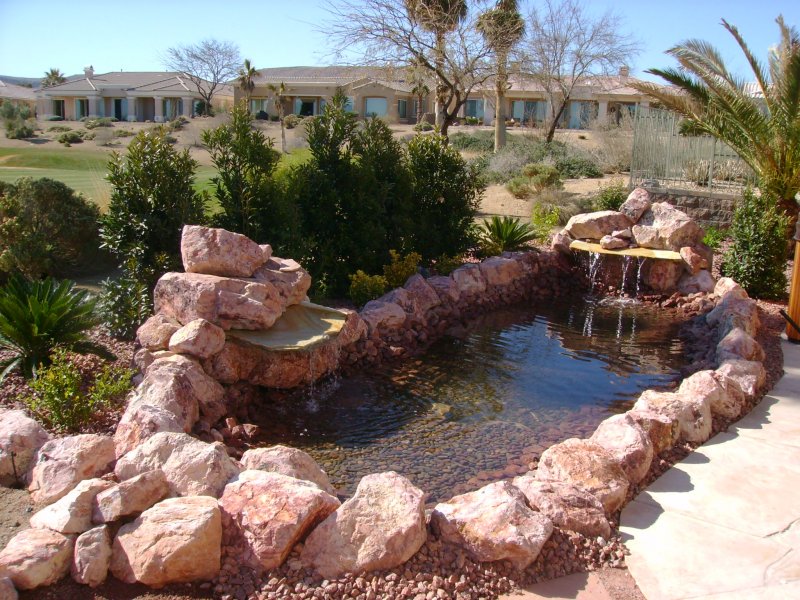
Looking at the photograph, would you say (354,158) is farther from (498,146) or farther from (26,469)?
(498,146)

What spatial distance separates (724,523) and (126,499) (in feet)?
11.3

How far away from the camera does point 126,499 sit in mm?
3719

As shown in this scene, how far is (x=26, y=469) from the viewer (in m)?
4.59

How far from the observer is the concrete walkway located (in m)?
3.79

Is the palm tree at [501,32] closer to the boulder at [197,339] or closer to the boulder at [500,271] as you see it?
the boulder at [500,271]

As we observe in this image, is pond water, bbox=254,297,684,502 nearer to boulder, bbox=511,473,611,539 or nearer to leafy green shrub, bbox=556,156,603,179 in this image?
boulder, bbox=511,473,611,539

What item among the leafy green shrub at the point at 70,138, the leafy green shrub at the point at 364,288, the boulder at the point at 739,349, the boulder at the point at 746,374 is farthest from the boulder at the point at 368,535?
the leafy green shrub at the point at 70,138

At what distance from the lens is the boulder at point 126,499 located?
145 inches

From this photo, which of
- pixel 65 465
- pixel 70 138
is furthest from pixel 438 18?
pixel 65 465

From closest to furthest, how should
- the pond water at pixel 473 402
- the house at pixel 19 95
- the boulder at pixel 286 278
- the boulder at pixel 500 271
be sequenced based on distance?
the pond water at pixel 473 402 < the boulder at pixel 286 278 < the boulder at pixel 500 271 < the house at pixel 19 95

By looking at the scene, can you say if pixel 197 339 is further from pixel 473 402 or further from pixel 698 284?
pixel 698 284

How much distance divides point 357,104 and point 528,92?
12757 millimetres

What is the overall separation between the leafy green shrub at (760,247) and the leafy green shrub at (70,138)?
29361 mm

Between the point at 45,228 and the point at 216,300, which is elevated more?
the point at 45,228
